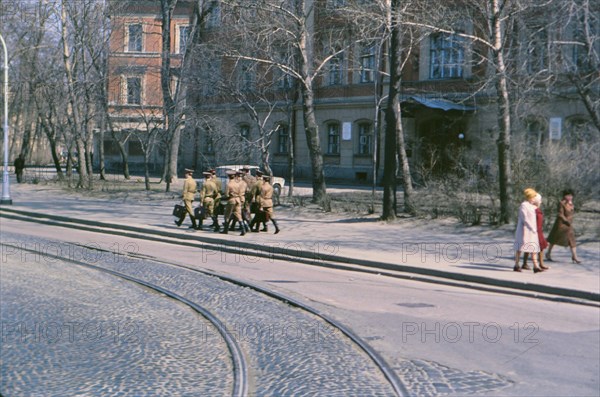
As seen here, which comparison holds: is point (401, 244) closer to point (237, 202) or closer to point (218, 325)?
point (237, 202)

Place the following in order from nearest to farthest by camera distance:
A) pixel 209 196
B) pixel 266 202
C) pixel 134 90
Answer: pixel 266 202 → pixel 209 196 → pixel 134 90

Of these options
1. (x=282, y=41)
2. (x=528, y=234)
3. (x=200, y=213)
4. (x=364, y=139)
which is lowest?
(x=200, y=213)

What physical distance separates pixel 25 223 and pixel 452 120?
22.8m

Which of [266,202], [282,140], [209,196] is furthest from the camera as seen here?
[282,140]

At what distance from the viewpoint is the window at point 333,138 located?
46531 millimetres

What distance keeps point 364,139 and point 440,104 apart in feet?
26.5

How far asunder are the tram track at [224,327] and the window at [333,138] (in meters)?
31.0

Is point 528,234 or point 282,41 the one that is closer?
point 528,234

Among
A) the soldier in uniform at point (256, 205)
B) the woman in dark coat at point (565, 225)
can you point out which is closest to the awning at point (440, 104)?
the soldier in uniform at point (256, 205)

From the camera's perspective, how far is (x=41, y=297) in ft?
36.7

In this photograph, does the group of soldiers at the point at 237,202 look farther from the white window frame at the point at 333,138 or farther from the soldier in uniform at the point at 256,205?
the white window frame at the point at 333,138

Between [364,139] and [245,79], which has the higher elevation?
[245,79]

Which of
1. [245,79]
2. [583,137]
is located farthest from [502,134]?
[245,79]

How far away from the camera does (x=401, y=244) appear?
61.1ft
